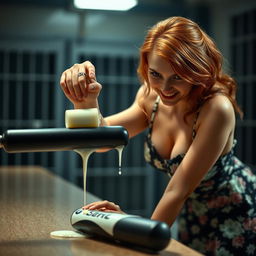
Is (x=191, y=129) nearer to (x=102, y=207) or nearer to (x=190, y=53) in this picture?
(x=190, y=53)

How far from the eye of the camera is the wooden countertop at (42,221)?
4.03 feet

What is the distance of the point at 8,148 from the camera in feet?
4.21

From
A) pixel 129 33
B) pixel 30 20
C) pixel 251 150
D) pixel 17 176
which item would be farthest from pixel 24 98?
pixel 17 176

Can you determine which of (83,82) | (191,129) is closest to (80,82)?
(83,82)

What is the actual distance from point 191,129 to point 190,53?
351mm

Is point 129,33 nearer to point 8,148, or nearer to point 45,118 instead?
point 45,118

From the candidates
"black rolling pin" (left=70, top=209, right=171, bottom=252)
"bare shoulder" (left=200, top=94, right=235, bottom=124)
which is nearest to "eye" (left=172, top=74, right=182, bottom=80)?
"bare shoulder" (left=200, top=94, right=235, bottom=124)

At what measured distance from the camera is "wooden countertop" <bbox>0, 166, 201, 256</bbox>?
1229 mm

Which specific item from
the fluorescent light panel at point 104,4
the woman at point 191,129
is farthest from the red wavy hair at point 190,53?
the fluorescent light panel at point 104,4

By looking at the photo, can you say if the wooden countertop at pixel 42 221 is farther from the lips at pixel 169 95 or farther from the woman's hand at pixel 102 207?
the lips at pixel 169 95

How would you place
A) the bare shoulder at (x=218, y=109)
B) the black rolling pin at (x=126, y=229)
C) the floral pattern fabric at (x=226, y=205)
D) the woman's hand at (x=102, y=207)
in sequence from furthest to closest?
1. the floral pattern fabric at (x=226, y=205)
2. the bare shoulder at (x=218, y=109)
3. the woman's hand at (x=102, y=207)
4. the black rolling pin at (x=126, y=229)

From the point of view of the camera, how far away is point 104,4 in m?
5.42

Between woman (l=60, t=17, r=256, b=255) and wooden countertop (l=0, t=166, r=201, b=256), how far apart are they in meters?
0.18

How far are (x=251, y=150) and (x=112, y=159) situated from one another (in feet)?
5.85
